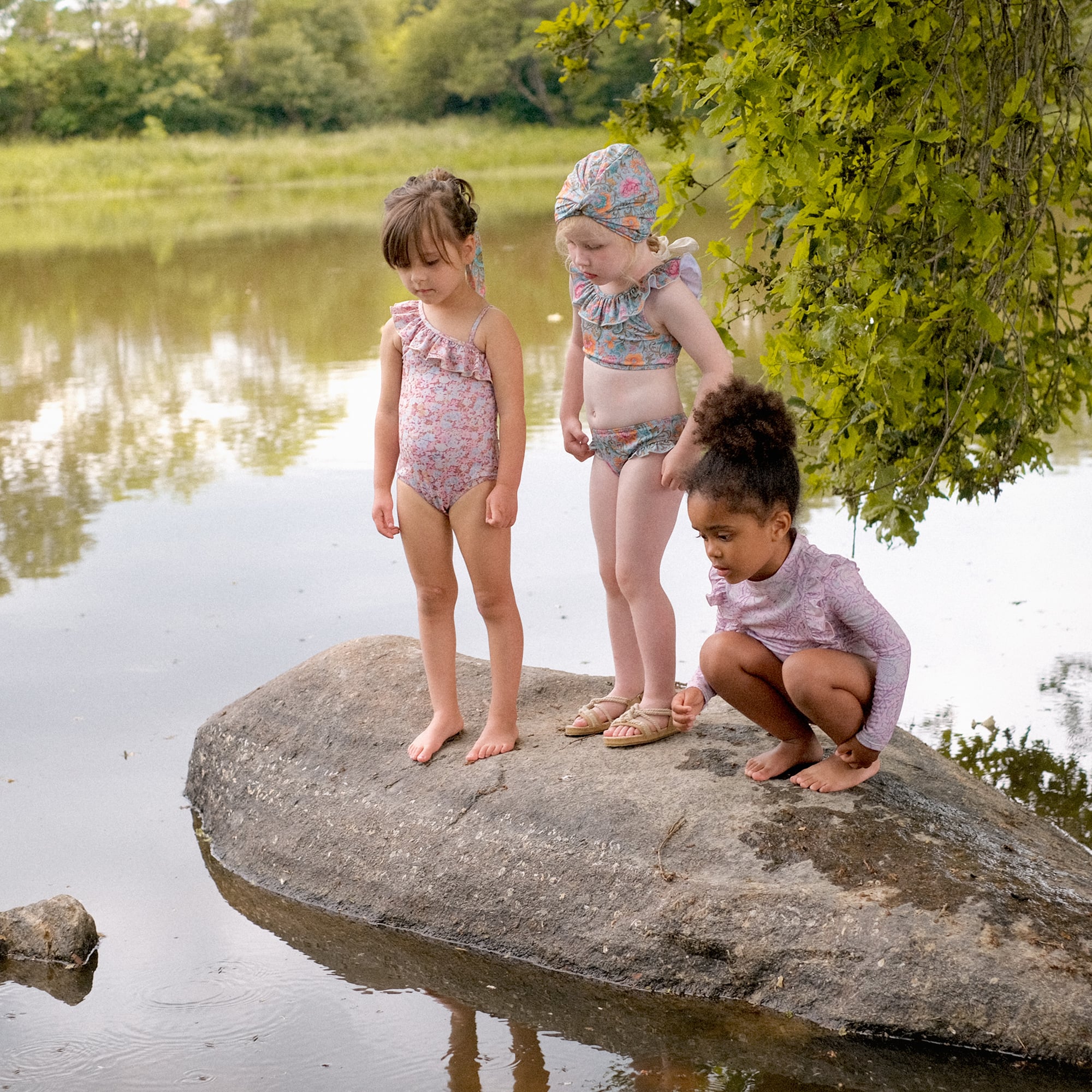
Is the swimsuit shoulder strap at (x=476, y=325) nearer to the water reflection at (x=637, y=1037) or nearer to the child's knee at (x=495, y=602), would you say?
the child's knee at (x=495, y=602)

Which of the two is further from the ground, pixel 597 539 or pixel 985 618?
pixel 597 539

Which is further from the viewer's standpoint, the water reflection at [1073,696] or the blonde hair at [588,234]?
the water reflection at [1073,696]

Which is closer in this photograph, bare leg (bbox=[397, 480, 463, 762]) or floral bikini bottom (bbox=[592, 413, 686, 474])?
floral bikini bottom (bbox=[592, 413, 686, 474])

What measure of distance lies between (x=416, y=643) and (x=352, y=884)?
39.4 inches

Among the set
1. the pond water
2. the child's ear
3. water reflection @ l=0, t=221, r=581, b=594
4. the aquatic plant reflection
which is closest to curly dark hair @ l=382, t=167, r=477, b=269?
the child's ear

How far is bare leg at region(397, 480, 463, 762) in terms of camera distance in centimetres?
362

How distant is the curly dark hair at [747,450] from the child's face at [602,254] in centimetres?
56

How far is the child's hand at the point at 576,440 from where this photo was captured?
3662 mm

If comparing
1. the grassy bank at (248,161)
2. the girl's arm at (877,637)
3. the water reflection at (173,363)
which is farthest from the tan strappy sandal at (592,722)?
the grassy bank at (248,161)

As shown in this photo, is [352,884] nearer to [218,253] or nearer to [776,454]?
[776,454]

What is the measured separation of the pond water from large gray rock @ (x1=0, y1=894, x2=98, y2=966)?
52mm

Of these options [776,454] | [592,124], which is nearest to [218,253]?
[776,454]

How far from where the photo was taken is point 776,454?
299 centimetres

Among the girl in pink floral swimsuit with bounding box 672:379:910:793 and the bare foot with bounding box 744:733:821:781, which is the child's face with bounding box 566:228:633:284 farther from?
the bare foot with bounding box 744:733:821:781
